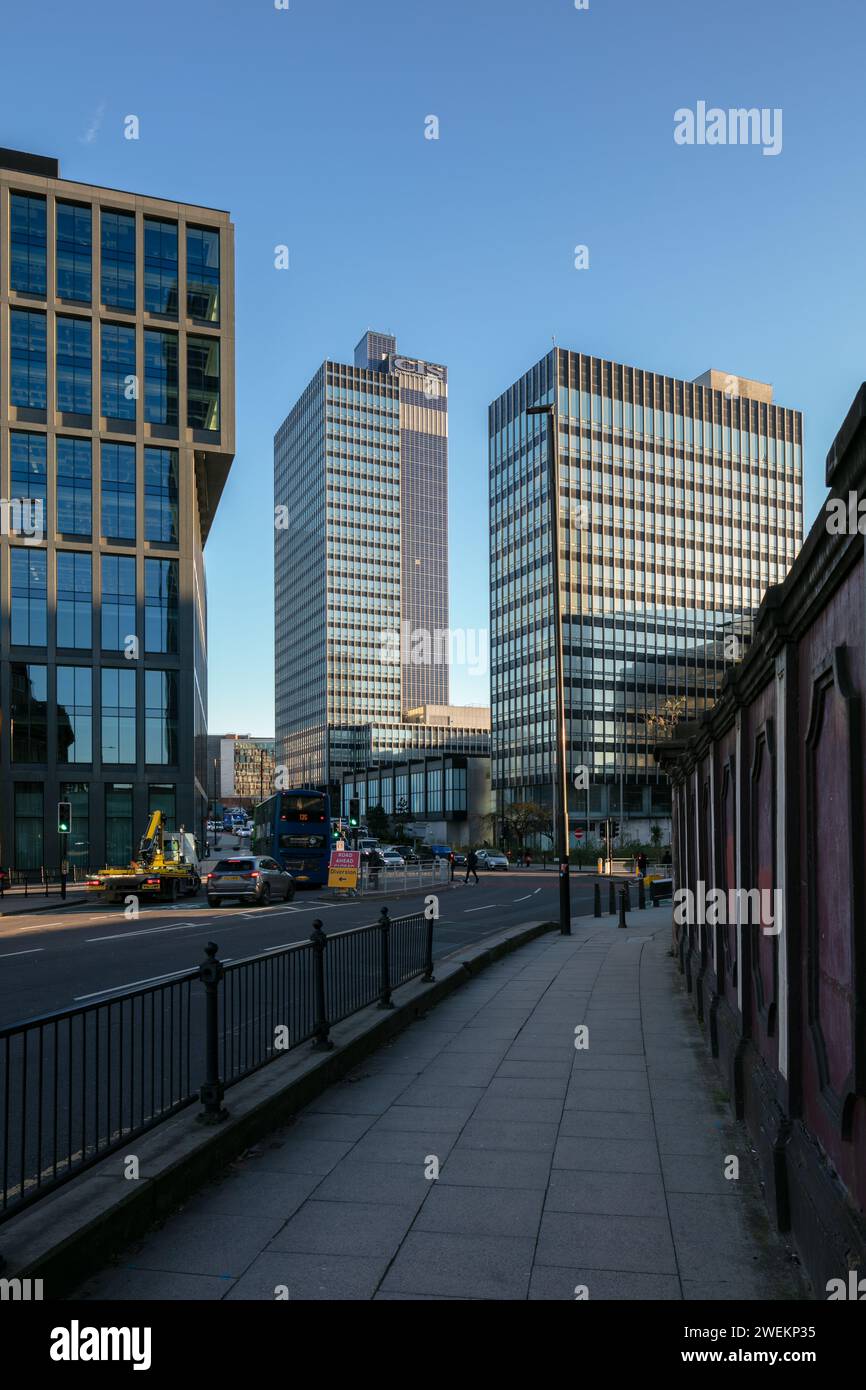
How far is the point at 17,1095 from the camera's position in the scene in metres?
8.21

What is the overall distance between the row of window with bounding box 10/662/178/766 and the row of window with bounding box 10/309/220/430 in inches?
556

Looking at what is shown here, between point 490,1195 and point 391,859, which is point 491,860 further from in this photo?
point 490,1195

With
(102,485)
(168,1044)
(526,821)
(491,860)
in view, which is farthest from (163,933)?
(526,821)

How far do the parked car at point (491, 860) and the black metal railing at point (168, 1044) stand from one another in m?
52.7

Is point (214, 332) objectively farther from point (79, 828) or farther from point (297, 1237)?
point (297, 1237)

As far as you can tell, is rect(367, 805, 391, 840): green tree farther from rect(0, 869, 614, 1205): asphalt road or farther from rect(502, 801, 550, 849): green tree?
rect(0, 869, 614, 1205): asphalt road

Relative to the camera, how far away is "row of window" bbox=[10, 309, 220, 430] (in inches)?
2184

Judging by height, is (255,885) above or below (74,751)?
below

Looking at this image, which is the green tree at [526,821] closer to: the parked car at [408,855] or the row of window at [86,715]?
the parked car at [408,855]

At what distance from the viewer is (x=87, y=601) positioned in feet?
183

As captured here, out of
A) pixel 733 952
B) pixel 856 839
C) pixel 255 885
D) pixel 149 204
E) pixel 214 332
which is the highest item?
pixel 149 204

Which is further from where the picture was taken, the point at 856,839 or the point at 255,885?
the point at 255,885
